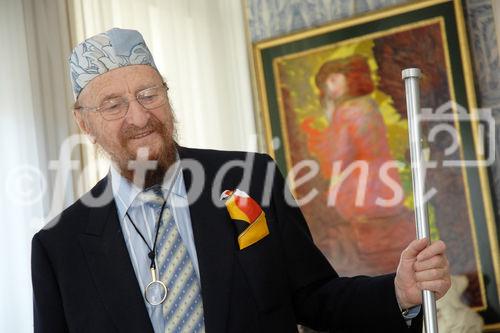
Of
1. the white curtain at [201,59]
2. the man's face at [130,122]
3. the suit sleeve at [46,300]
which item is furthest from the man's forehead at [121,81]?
the white curtain at [201,59]

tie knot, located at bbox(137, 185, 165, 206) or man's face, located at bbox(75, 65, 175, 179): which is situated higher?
man's face, located at bbox(75, 65, 175, 179)

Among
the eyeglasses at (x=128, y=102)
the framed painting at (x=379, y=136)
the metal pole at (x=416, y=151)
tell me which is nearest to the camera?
the metal pole at (x=416, y=151)

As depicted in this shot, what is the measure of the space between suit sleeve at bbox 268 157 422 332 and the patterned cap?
0.62 m

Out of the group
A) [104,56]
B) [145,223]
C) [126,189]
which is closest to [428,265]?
[145,223]

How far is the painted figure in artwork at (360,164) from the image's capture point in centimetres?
485

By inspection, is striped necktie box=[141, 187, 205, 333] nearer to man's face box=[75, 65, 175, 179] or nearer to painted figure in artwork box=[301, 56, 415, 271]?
man's face box=[75, 65, 175, 179]

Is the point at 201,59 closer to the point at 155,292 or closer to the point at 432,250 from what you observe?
the point at 155,292

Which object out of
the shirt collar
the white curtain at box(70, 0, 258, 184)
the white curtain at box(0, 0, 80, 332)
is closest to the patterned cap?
the shirt collar

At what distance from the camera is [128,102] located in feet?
7.23

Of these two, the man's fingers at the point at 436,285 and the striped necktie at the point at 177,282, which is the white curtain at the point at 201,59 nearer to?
the striped necktie at the point at 177,282

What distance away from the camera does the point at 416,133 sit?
1.56m

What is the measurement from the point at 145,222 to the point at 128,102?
1.18 ft

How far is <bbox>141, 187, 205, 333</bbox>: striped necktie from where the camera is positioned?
2.07 m

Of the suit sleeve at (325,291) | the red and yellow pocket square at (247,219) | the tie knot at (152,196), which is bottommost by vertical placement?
the suit sleeve at (325,291)
